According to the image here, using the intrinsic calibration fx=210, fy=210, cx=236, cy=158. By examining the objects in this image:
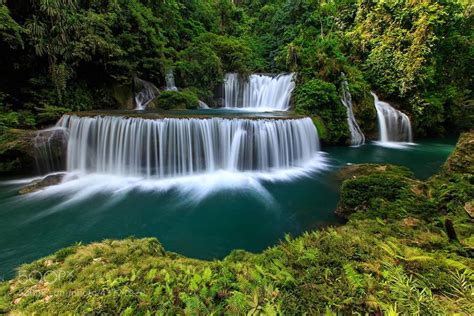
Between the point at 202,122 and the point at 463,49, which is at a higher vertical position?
the point at 463,49

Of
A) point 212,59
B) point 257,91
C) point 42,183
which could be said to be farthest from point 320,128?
point 42,183

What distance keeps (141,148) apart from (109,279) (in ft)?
20.3

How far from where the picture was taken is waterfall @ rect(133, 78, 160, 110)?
12.1 m

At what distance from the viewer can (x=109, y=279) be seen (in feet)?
5.27

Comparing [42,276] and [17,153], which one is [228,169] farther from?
[17,153]

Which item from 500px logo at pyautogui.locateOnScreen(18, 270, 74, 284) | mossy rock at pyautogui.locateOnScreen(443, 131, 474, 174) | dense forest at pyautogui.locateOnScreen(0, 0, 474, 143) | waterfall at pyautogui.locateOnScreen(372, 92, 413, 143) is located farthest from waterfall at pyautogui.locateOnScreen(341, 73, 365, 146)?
500px logo at pyautogui.locateOnScreen(18, 270, 74, 284)

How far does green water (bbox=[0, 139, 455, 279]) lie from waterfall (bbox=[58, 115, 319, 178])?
4.34 ft

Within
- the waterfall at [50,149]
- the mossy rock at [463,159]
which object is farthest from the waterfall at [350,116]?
the waterfall at [50,149]

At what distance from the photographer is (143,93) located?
1244cm

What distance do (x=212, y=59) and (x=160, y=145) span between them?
949 centimetres

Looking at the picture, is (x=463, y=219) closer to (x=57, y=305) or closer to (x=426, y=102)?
(x=57, y=305)

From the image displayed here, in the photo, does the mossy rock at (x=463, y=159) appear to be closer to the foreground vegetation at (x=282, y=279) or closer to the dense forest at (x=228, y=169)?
the dense forest at (x=228, y=169)

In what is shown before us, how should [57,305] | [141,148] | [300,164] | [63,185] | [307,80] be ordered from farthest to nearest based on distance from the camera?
[307,80], [300,164], [141,148], [63,185], [57,305]

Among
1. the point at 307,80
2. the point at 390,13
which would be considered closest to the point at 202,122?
the point at 307,80
